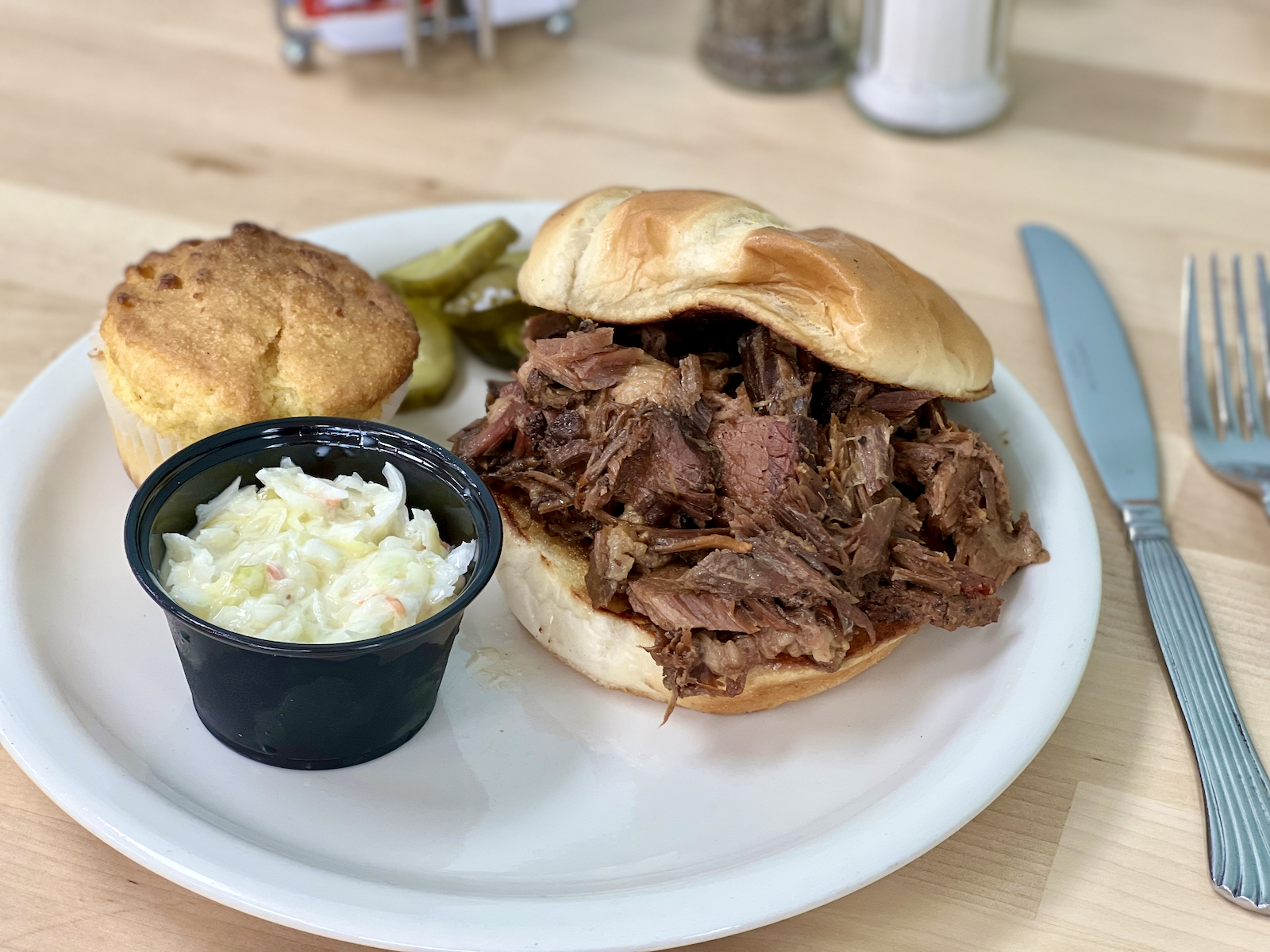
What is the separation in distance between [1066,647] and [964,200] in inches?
90.8

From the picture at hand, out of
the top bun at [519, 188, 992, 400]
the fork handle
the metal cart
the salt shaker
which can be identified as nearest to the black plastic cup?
the top bun at [519, 188, 992, 400]

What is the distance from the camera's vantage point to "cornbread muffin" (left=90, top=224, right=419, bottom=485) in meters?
2.71

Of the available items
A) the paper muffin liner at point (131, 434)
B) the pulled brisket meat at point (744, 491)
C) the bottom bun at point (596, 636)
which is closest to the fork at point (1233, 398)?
the pulled brisket meat at point (744, 491)

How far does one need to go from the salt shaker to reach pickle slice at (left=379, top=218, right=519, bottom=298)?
1.76 metres

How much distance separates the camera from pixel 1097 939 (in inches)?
87.3

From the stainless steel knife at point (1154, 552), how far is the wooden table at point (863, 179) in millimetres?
58

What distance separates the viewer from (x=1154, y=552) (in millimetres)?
2961

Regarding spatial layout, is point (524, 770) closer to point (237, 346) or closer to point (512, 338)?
point (237, 346)

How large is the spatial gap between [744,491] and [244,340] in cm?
113

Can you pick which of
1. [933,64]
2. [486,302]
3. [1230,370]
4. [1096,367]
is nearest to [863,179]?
[933,64]

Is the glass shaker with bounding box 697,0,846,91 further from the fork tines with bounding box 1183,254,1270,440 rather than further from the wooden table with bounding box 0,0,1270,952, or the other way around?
the fork tines with bounding box 1183,254,1270,440

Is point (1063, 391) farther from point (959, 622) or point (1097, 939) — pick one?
point (1097, 939)

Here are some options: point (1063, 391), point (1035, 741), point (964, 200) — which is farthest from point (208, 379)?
point (964, 200)

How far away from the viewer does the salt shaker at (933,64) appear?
14.4 ft
